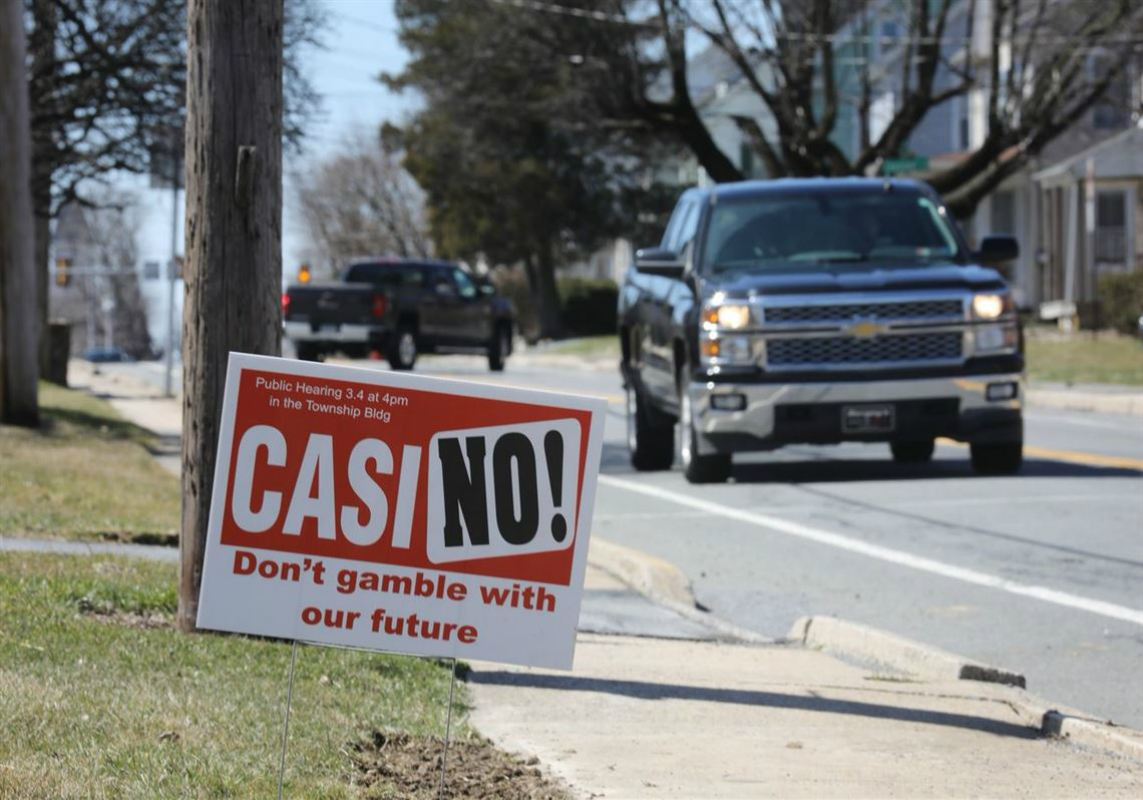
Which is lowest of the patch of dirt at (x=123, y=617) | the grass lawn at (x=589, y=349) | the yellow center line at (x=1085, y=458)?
the grass lawn at (x=589, y=349)

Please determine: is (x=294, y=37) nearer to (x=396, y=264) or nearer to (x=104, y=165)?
(x=104, y=165)

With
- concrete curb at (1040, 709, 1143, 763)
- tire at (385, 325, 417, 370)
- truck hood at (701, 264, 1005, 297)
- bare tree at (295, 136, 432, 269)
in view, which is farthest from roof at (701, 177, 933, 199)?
bare tree at (295, 136, 432, 269)

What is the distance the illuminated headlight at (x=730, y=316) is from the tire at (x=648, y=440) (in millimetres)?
2777

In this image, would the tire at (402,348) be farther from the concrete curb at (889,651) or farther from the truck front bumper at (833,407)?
the concrete curb at (889,651)

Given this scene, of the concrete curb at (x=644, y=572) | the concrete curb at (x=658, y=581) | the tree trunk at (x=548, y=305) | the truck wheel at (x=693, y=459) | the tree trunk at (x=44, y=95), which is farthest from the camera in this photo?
the tree trunk at (x=548, y=305)

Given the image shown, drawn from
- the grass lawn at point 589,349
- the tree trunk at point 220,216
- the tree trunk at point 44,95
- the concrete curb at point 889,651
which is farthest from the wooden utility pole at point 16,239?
the grass lawn at point 589,349

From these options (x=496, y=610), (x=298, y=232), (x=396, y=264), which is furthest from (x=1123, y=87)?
(x=298, y=232)

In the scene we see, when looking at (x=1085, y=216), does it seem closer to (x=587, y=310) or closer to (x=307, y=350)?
(x=307, y=350)

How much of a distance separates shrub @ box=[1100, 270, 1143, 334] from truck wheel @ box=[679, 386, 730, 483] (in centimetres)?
1971

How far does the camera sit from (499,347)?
1379 inches

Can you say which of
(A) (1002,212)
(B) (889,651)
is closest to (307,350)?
(B) (889,651)

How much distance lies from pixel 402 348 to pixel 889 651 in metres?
24.3

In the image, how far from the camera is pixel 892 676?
772 cm

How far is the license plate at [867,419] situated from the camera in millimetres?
13055
